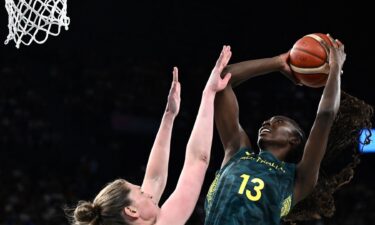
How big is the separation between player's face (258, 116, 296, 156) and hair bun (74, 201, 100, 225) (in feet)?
3.00

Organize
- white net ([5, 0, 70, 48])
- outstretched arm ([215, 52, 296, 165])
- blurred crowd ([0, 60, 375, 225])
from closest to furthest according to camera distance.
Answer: outstretched arm ([215, 52, 296, 165]) → white net ([5, 0, 70, 48]) → blurred crowd ([0, 60, 375, 225])

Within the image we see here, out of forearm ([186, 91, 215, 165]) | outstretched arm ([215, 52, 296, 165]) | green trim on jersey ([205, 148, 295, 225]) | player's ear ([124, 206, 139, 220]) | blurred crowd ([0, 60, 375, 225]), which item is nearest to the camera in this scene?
player's ear ([124, 206, 139, 220])

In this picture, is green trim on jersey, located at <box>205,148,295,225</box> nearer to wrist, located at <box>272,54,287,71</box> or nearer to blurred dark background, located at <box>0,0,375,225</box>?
wrist, located at <box>272,54,287,71</box>

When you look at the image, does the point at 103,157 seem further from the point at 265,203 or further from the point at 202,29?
the point at 265,203

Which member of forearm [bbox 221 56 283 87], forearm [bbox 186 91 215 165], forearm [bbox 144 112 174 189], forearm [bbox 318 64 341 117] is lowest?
forearm [bbox 144 112 174 189]

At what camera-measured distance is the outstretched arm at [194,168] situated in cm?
247

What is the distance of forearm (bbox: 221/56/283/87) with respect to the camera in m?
3.04

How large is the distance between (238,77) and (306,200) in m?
0.72

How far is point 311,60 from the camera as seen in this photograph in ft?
9.59

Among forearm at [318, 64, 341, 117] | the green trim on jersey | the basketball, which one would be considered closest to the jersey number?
the green trim on jersey

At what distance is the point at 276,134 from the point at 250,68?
0.35m

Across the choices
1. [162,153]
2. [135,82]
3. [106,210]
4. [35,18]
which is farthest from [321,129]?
[135,82]

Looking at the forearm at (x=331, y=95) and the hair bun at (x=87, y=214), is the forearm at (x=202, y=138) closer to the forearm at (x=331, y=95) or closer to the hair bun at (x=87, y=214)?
the hair bun at (x=87, y=214)

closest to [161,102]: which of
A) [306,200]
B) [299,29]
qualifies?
[299,29]
